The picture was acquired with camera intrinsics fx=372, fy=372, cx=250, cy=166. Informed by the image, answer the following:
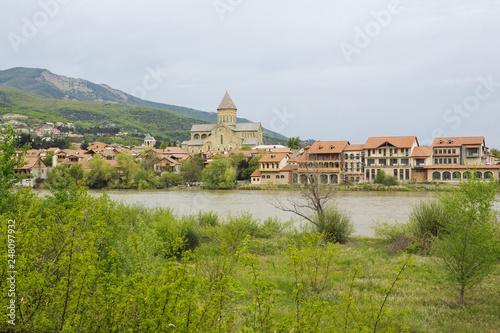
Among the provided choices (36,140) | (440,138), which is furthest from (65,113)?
(440,138)

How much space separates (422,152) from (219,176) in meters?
27.3

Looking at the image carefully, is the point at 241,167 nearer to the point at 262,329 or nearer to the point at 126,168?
the point at 126,168

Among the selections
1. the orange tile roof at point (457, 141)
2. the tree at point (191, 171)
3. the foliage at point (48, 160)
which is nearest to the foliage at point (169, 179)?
the tree at point (191, 171)

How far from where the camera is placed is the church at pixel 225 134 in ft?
284

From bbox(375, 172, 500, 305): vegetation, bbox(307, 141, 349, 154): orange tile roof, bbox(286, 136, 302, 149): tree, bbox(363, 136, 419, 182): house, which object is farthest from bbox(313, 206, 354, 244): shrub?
bbox(286, 136, 302, 149): tree

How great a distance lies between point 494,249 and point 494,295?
4.87 ft

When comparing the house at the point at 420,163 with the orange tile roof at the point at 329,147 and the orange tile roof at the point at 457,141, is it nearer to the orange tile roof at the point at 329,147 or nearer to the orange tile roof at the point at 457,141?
the orange tile roof at the point at 457,141

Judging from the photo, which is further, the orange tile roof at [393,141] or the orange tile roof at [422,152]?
the orange tile roof at [393,141]

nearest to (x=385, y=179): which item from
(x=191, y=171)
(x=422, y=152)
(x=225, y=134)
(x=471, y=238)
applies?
(x=422, y=152)

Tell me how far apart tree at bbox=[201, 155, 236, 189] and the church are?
34853 millimetres

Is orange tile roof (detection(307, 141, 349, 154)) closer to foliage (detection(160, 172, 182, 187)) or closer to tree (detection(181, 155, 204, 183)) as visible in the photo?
tree (detection(181, 155, 204, 183))

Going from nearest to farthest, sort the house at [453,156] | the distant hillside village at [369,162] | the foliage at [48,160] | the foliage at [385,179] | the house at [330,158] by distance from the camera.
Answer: the house at [453,156], the foliage at [385,179], the distant hillside village at [369,162], the house at [330,158], the foliage at [48,160]

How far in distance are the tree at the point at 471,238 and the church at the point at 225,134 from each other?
79.1m

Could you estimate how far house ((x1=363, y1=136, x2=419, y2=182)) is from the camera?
5022cm
